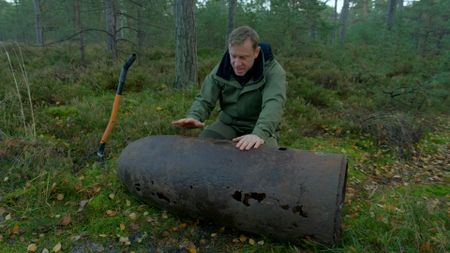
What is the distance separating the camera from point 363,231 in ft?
9.37

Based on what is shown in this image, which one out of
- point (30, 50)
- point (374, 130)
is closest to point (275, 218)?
point (374, 130)

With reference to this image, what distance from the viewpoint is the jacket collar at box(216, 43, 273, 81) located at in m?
3.29

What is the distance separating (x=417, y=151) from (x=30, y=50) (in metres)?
15.7

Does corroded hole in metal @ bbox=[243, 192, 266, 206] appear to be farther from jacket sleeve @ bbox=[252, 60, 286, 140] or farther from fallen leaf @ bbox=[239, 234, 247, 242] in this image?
jacket sleeve @ bbox=[252, 60, 286, 140]

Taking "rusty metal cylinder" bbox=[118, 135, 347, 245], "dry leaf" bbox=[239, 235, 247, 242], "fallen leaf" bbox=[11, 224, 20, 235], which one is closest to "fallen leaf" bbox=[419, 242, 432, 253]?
"rusty metal cylinder" bbox=[118, 135, 347, 245]

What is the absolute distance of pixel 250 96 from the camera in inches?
136

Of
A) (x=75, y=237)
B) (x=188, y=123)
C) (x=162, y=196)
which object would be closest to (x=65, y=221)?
(x=75, y=237)

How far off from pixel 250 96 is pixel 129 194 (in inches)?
61.9

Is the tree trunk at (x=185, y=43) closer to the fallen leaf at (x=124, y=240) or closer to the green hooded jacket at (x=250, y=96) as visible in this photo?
the green hooded jacket at (x=250, y=96)

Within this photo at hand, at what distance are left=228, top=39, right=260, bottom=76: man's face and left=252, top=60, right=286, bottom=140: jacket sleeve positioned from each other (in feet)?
0.83

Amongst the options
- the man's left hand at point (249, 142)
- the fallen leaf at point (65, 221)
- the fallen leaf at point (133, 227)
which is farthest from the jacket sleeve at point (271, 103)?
the fallen leaf at point (65, 221)

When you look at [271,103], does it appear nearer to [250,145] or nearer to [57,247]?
[250,145]

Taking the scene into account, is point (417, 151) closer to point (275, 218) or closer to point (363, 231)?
point (363, 231)

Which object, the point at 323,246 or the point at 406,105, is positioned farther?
the point at 406,105
